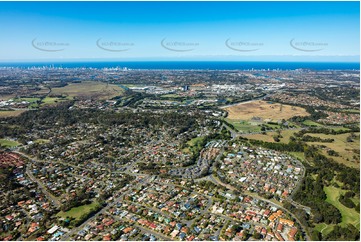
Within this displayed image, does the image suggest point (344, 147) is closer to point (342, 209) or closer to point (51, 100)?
point (342, 209)

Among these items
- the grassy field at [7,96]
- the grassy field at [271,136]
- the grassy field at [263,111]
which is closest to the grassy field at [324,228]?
the grassy field at [271,136]

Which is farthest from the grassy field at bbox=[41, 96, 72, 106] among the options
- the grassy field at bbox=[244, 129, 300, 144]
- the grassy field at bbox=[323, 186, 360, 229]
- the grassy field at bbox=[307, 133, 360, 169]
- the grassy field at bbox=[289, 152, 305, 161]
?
the grassy field at bbox=[323, 186, 360, 229]

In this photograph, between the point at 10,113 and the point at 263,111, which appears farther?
the point at 263,111

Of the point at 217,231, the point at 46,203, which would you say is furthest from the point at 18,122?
the point at 217,231

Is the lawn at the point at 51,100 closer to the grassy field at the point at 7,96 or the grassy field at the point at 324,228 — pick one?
the grassy field at the point at 7,96

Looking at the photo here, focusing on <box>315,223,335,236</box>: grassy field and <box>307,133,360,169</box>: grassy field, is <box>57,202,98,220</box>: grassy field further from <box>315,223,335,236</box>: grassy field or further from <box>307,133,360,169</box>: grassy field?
<box>307,133,360,169</box>: grassy field

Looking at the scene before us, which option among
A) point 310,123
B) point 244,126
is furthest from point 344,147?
point 244,126
